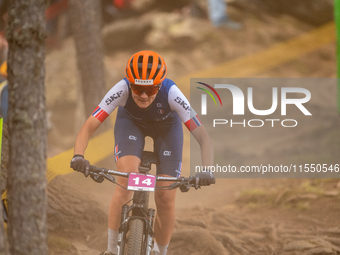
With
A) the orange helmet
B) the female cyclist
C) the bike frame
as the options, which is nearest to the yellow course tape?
the female cyclist

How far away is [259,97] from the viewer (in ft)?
41.5

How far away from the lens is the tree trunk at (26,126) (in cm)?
308

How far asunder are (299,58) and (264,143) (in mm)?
4476

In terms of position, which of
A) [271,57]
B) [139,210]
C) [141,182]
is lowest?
[139,210]

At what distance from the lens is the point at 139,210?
150 inches

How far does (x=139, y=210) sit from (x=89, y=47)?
490 centimetres

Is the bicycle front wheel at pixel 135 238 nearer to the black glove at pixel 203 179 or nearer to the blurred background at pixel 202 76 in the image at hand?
the black glove at pixel 203 179

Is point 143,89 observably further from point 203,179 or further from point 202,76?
point 202,76

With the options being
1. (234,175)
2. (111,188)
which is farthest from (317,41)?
(111,188)

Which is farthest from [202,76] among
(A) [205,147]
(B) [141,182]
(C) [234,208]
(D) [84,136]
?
(B) [141,182]

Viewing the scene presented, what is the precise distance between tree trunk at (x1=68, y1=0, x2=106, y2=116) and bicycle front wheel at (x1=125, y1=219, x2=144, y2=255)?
4.51 m

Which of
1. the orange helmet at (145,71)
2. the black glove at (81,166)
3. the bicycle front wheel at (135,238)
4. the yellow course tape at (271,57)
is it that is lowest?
the bicycle front wheel at (135,238)

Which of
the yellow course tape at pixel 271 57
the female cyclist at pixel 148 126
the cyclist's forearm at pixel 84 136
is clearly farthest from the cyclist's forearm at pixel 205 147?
the yellow course tape at pixel 271 57

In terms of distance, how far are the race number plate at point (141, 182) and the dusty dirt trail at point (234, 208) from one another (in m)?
2.16
